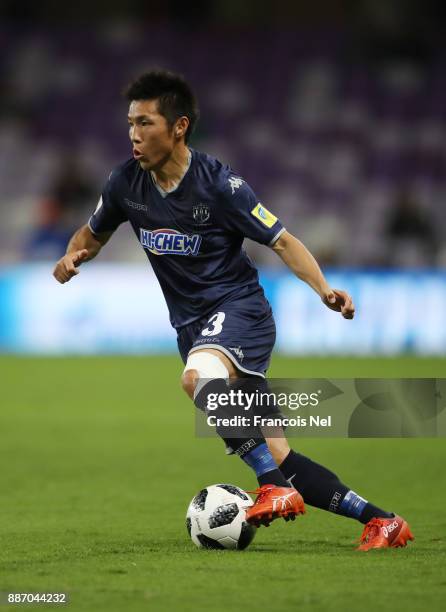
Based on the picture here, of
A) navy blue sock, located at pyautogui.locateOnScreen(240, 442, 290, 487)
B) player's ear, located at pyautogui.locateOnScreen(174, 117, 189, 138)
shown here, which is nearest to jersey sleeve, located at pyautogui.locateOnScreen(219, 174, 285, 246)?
player's ear, located at pyautogui.locateOnScreen(174, 117, 189, 138)

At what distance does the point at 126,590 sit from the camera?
14.8 feet

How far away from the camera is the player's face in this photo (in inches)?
224

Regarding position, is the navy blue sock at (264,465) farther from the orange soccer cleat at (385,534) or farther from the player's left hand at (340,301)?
the player's left hand at (340,301)

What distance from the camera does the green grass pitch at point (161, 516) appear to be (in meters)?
4.51

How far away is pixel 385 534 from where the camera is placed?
5551mm

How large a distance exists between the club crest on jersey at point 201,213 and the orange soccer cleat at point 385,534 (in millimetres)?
1607

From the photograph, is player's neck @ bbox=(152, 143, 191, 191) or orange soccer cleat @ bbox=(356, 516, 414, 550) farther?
player's neck @ bbox=(152, 143, 191, 191)

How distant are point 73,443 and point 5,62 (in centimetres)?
1449

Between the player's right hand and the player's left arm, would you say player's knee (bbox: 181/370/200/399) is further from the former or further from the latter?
the player's right hand

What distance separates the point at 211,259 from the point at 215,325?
0.34 m

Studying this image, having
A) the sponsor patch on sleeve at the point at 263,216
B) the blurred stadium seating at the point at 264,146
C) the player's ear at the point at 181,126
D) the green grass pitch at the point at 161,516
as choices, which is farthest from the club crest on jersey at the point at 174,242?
the blurred stadium seating at the point at 264,146

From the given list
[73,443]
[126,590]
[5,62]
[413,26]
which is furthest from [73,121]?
[126,590]

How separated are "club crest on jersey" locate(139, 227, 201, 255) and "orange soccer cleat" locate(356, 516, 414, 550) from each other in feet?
5.01

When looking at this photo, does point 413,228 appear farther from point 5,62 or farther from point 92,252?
point 92,252
